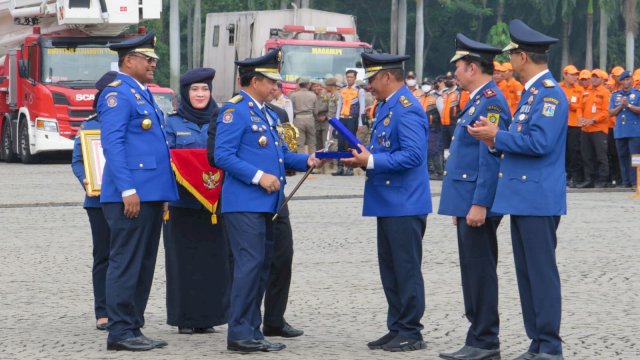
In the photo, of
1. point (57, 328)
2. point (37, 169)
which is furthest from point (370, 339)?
point (37, 169)

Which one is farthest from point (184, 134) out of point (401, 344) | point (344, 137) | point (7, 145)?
point (7, 145)

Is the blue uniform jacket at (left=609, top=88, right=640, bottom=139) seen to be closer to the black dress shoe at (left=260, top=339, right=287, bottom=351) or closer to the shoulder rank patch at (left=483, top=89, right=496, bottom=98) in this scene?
the shoulder rank patch at (left=483, top=89, right=496, bottom=98)

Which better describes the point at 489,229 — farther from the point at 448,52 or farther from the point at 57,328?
the point at 448,52

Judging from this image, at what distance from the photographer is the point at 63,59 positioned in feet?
97.1

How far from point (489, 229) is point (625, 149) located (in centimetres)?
1497

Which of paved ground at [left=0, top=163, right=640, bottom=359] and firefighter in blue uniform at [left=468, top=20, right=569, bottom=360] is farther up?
firefighter in blue uniform at [left=468, top=20, right=569, bottom=360]

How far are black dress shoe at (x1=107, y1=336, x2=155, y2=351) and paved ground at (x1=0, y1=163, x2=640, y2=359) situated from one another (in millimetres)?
65

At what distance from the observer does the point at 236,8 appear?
251 ft

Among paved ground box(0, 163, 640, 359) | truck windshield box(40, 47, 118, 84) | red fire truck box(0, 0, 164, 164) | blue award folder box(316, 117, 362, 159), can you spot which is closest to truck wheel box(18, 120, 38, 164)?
red fire truck box(0, 0, 164, 164)

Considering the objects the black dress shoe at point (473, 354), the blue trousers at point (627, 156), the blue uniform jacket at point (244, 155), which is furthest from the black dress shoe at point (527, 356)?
the blue trousers at point (627, 156)

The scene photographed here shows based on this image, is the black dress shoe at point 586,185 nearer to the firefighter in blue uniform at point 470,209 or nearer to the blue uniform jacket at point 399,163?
the blue uniform jacket at point 399,163

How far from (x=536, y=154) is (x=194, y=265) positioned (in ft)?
8.95

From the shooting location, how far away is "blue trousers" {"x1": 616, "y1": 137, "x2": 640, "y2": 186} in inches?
893

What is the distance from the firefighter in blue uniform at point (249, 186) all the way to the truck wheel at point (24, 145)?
22.2 metres
